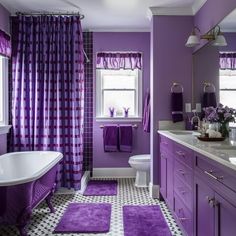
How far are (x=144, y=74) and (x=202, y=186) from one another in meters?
3.05

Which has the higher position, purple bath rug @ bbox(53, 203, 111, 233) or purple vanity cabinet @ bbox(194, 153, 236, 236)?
purple vanity cabinet @ bbox(194, 153, 236, 236)

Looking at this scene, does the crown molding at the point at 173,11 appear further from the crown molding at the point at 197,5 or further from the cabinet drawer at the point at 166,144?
the cabinet drawer at the point at 166,144

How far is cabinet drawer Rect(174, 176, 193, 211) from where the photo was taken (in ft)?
6.99

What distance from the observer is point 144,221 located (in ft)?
9.25

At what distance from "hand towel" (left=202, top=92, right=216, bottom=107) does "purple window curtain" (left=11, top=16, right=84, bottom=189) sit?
1.57 m

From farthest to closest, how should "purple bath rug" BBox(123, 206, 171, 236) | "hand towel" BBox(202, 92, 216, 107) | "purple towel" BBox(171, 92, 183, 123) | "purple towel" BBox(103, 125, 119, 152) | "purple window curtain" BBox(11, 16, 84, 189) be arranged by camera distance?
1. "purple towel" BBox(103, 125, 119, 152)
2. "purple window curtain" BBox(11, 16, 84, 189)
3. "purple towel" BBox(171, 92, 183, 123)
4. "hand towel" BBox(202, 92, 216, 107)
5. "purple bath rug" BBox(123, 206, 171, 236)

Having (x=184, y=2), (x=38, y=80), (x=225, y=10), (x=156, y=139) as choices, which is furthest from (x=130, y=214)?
(x=184, y=2)

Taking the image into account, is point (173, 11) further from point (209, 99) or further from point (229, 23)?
point (209, 99)

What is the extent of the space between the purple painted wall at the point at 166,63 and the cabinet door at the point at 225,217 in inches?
80.9

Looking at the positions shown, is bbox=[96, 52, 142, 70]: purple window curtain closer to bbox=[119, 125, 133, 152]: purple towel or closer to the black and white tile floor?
bbox=[119, 125, 133, 152]: purple towel

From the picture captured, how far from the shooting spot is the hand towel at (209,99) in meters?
3.04

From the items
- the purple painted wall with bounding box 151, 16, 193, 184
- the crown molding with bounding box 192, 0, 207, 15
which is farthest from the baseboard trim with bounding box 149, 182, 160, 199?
the crown molding with bounding box 192, 0, 207, 15

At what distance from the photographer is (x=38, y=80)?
368 centimetres

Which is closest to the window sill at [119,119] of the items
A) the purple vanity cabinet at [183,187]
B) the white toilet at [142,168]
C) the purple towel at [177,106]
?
the white toilet at [142,168]
